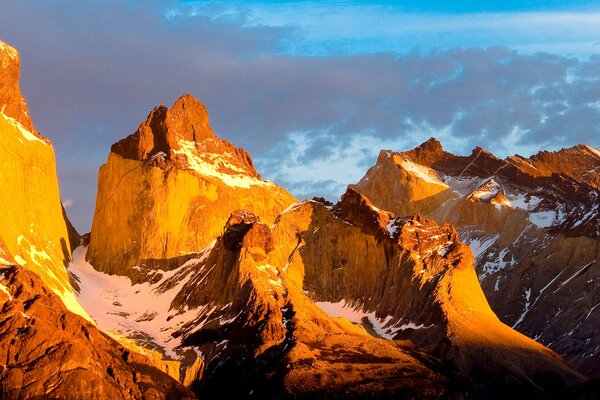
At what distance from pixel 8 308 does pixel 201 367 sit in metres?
35.4

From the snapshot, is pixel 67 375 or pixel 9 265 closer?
pixel 67 375

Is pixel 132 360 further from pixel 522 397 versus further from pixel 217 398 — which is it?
pixel 522 397

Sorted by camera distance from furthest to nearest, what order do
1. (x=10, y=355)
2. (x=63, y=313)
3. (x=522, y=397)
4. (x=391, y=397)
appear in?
(x=522, y=397)
(x=391, y=397)
(x=63, y=313)
(x=10, y=355)

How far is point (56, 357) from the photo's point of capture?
513ft

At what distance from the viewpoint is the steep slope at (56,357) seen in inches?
6033

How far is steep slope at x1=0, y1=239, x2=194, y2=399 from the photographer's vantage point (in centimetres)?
15325

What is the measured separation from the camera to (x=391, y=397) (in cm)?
18562

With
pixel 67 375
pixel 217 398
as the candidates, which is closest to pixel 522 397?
pixel 217 398

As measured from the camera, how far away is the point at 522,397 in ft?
655

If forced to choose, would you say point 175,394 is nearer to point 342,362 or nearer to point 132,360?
point 132,360

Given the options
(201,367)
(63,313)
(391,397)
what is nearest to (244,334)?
(201,367)

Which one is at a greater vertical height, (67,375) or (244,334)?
(244,334)

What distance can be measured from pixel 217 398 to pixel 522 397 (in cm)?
3487

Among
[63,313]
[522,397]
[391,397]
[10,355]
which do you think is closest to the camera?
[10,355]
